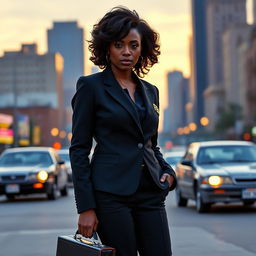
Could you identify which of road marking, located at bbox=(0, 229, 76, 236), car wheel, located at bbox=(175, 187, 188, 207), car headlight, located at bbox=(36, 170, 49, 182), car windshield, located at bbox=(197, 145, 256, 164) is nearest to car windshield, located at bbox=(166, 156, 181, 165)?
car headlight, located at bbox=(36, 170, 49, 182)

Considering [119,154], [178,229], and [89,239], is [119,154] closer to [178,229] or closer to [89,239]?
[89,239]

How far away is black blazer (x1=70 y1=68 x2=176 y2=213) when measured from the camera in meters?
4.83

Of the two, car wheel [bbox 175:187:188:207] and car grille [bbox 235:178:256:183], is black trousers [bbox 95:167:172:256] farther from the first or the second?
car wheel [bbox 175:187:188:207]

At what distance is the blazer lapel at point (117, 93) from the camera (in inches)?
192

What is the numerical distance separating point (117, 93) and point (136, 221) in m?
0.68

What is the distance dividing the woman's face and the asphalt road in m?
6.18

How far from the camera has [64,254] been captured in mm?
4805

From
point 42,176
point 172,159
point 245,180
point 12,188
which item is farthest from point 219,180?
point 172,159

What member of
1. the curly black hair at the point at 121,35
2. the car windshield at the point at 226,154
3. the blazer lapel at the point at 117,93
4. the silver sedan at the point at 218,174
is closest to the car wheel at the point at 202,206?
the silver sedan at the point at 218,174

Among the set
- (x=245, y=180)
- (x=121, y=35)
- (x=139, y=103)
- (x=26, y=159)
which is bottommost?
(x=245, y=180)

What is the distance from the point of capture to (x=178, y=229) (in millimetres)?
14641

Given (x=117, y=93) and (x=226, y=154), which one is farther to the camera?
(x=226, y=154)

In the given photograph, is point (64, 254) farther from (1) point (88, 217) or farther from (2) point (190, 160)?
(2) point (190, 160)

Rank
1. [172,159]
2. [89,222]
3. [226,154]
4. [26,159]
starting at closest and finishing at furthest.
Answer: [89,222], [226,154], [26,159], [172,159]
